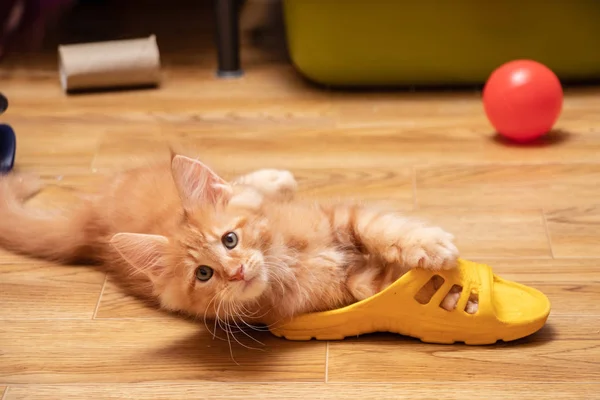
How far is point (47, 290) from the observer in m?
1.87

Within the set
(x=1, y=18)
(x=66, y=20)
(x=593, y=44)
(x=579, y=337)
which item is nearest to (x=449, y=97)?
(x=593, y=44)

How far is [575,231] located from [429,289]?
51cm

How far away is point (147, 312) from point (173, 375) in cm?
23

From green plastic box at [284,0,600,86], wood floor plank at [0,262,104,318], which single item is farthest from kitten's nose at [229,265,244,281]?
green plastic box at [284,0,600,86]

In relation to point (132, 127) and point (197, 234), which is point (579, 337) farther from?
point (132, 127)

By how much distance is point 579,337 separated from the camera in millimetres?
1595

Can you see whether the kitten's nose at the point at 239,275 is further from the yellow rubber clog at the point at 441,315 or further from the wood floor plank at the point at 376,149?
the wood floor plank at the point at 376,149

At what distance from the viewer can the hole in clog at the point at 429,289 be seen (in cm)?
162

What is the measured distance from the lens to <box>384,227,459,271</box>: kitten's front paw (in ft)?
5.10

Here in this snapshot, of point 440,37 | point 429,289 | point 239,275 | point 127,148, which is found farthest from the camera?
point 440,37

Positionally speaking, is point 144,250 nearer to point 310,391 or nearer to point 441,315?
point 310,391

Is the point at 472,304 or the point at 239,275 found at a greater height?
the point at 239,275

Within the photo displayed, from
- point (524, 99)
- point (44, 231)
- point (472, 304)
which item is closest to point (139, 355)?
point (44, 231)

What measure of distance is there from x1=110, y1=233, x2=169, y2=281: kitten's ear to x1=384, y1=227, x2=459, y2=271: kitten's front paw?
18.0 inches
